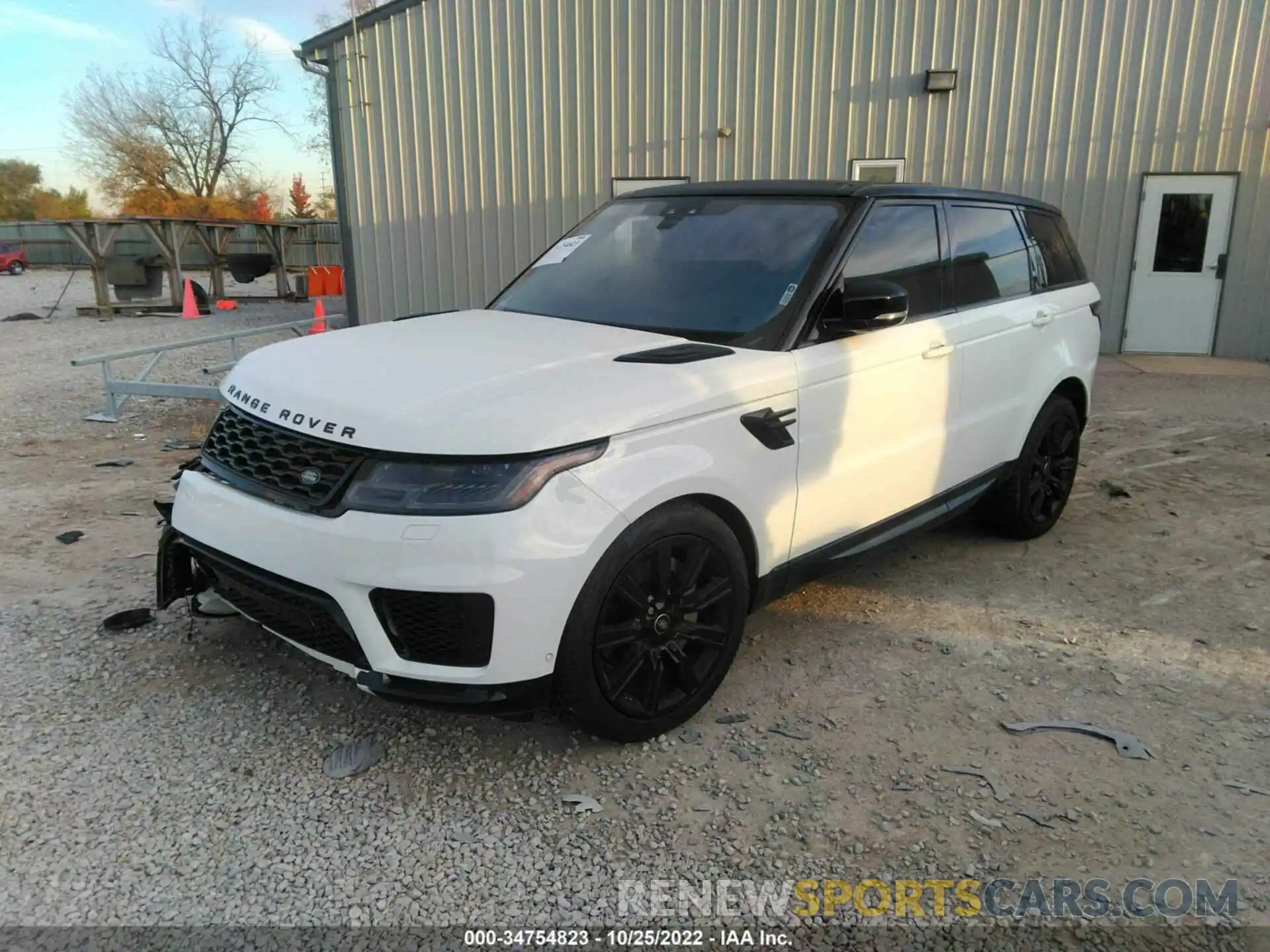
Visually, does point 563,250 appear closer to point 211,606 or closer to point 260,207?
point 211,606

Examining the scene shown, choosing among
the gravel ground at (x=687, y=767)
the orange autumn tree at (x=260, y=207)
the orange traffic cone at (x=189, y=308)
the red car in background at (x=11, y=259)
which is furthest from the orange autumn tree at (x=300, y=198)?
the gravel ground at (x=687, y=767)

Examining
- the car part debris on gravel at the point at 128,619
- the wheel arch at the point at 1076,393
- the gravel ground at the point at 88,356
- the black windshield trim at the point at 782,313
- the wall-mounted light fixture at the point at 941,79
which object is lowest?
the car part debris on gravel at the point at 128,619

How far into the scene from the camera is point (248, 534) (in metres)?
2.74

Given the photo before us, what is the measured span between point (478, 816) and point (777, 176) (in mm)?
10646

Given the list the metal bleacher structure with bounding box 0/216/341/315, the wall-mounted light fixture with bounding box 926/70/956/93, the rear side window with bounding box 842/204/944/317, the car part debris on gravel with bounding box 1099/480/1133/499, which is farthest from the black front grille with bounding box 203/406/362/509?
the metal bleacher structure with bounding box 0/216/341/315

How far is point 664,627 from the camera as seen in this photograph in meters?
2.87

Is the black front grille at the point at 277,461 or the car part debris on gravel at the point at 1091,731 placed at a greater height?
the black front grille at the point at 277,461

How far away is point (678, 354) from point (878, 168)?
990cm


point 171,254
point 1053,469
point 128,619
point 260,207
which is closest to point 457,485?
point 128,619

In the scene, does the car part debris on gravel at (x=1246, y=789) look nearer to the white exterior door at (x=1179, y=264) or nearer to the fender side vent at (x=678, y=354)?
the fender side vent at (x=678, y=354)

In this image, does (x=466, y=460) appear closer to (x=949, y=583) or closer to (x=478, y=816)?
(x=478, y=816)

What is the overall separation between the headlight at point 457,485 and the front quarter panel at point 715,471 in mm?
139

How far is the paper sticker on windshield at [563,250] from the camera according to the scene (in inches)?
161

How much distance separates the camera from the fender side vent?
294cm
